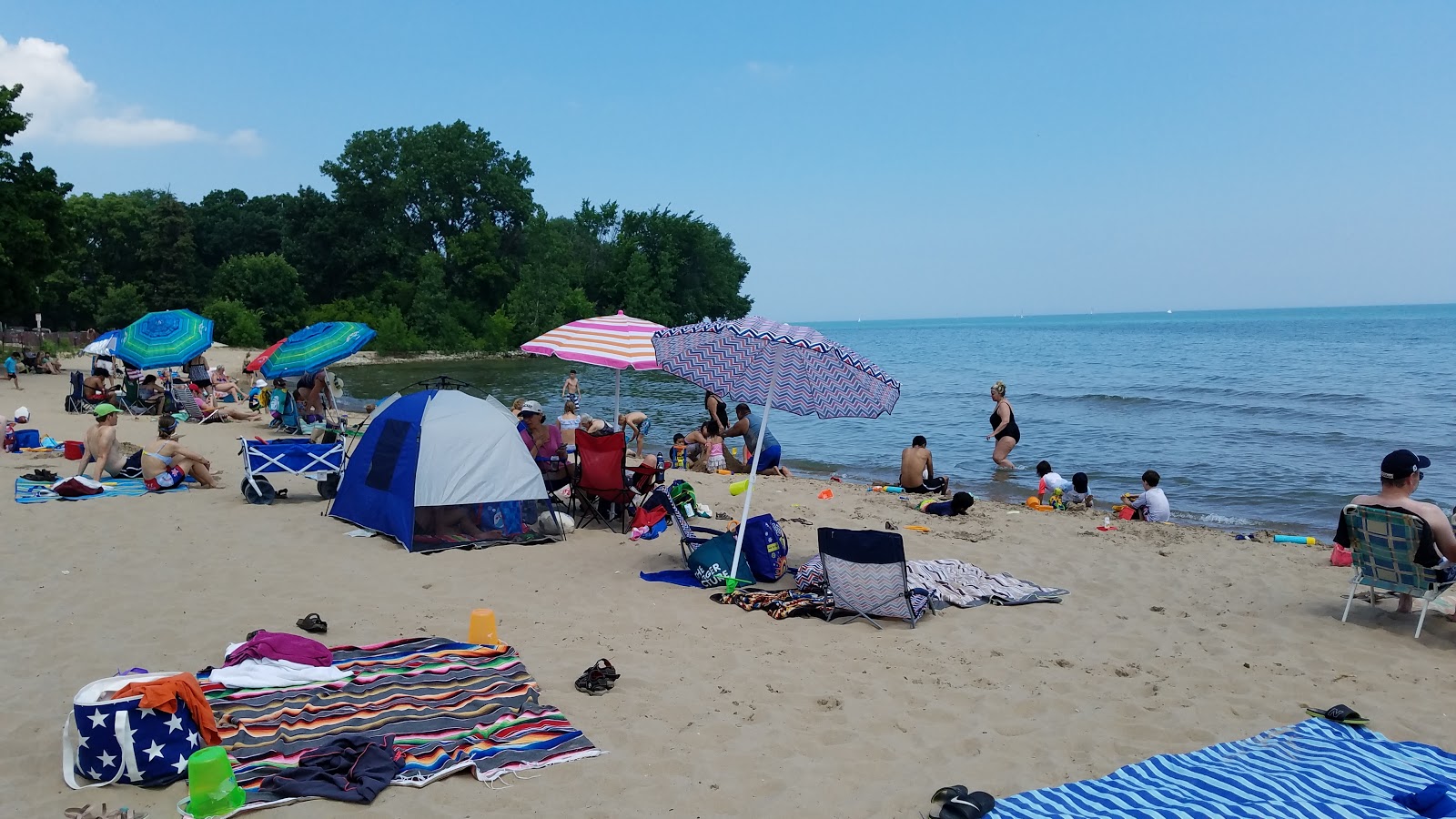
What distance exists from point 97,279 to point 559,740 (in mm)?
64526

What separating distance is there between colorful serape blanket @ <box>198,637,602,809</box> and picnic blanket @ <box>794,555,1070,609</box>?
2690 mm

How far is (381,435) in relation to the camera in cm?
851

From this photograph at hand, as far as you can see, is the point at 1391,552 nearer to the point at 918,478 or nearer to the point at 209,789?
the point at 918,478

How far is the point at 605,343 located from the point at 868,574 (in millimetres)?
5401

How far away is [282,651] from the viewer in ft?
17.0

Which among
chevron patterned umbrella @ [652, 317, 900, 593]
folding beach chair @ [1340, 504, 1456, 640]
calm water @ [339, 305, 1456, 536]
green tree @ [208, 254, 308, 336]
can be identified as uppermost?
green tree @ [208, 254, 308, 336]

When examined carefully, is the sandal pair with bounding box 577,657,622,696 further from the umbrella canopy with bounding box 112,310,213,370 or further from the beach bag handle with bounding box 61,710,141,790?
the umbrella canopy with bounding box 112,310,213,370

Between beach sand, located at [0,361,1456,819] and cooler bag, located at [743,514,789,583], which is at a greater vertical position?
cooler bag, located at [743,514,789,583]

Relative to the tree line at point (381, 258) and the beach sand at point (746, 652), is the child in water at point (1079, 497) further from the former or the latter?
the tree line at point (381, 258)

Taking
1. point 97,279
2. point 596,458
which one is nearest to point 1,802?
point 596,458

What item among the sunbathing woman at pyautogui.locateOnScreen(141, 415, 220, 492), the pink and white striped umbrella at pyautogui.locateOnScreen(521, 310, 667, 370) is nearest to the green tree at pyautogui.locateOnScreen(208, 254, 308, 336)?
the sunbathing woman at pyautogui.locateOnScreen(141, 415, 220, 492)

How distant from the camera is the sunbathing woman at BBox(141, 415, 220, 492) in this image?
1052 centimetres

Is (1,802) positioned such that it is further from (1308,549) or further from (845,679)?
(1308,549)

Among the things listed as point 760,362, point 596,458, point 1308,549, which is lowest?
point 1308,549
